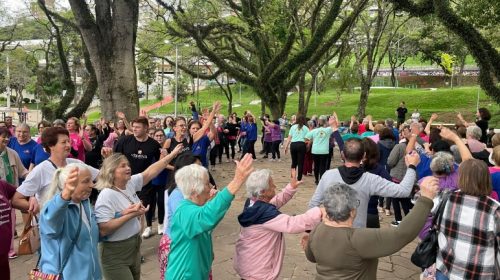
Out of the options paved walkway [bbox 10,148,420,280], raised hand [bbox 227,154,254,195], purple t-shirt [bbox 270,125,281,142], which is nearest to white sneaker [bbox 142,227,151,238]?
paved walkway [bbox 10,148,420,280]

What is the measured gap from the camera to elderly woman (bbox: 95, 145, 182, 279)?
3.41 meters

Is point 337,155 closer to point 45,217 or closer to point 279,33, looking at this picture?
point 279,33

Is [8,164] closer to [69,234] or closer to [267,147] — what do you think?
[69,234]

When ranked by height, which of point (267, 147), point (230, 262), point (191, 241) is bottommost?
point (230, 262)

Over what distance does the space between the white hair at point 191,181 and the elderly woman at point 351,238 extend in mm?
849

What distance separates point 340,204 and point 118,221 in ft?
5.55

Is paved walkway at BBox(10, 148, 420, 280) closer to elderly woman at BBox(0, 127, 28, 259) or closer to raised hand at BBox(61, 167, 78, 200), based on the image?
elderly woman at BBox(0, 127, 28, 259)

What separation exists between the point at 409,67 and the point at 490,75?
59.9 m

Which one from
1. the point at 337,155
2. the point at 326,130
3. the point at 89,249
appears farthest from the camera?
the point at 337,155

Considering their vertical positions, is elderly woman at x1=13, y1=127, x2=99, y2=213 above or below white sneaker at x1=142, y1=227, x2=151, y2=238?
above

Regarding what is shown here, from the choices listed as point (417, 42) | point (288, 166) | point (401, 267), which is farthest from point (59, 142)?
point (417, 42)

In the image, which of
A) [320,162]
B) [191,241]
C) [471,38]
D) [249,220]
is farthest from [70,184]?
[471,38]

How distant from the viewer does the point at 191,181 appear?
314cm

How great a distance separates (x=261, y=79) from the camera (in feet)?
60.7
